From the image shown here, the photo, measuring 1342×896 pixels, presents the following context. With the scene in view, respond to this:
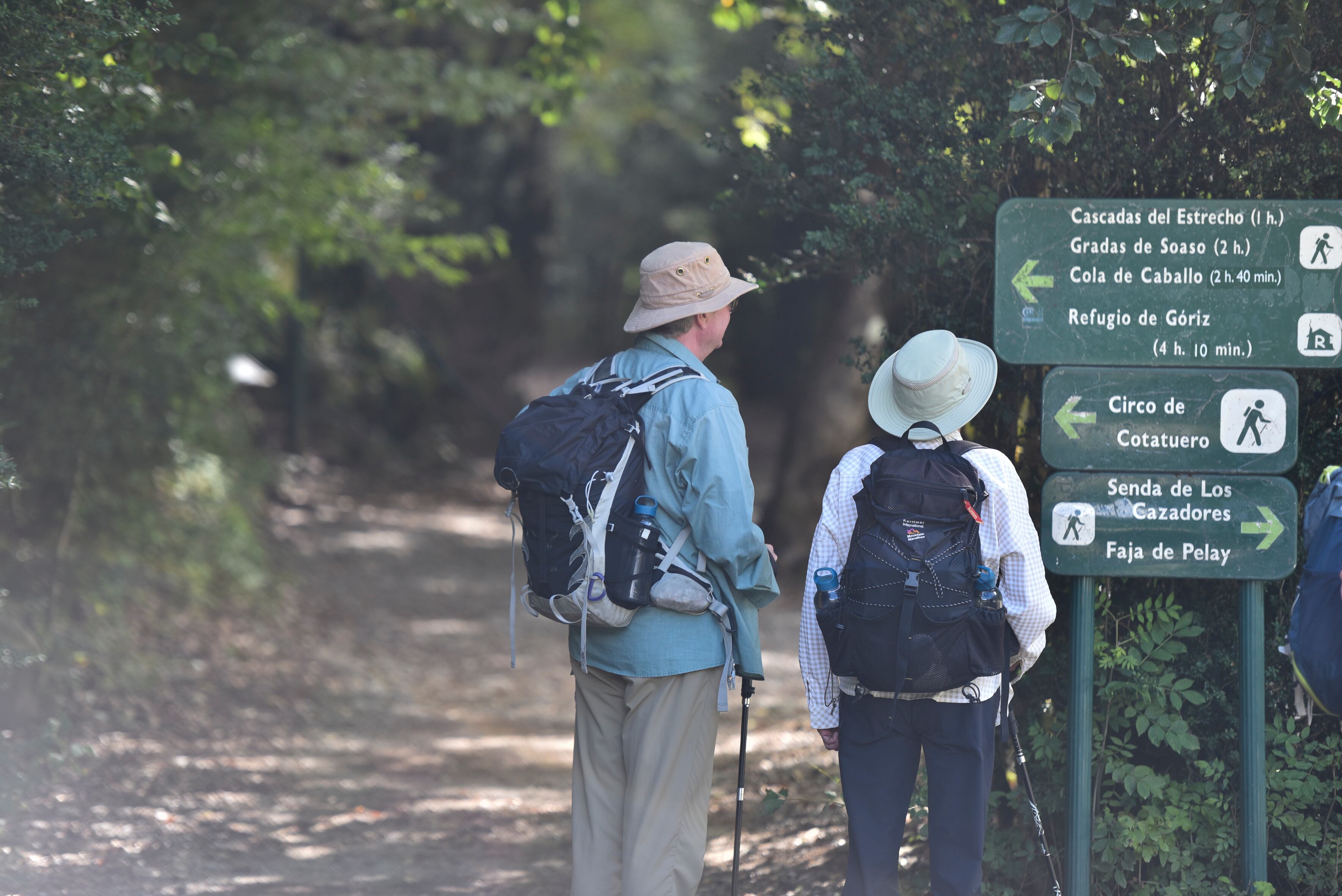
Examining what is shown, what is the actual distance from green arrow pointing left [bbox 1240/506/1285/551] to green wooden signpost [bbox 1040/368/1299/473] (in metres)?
0.13

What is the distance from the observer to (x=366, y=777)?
679 cm

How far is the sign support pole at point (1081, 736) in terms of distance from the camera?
3.80m

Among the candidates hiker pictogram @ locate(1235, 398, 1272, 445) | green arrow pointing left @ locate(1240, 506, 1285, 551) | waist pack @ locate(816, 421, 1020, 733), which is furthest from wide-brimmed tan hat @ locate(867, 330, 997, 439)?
green arrow pointing left @ locate(1240, 506, 1285, 551)

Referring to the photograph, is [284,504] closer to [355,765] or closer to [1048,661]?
[355,765]

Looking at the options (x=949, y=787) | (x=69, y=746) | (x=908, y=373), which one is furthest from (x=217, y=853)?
(x=908, y=373)

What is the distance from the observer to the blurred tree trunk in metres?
12.5

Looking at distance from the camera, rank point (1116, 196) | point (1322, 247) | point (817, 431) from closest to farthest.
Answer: point (1322, 247)
point (1116, 196)
point (817, 431)

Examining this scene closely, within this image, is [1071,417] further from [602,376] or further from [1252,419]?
[602,376]

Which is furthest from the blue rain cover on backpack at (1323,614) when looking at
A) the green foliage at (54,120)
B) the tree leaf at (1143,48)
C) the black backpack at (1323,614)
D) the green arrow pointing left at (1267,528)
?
the green foliage at (54,120)

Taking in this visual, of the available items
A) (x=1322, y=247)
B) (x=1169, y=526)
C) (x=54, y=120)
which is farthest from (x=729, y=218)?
(x=1169, y=526)

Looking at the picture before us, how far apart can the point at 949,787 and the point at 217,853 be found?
3505mm

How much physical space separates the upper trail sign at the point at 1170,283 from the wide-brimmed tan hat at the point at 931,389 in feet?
1.34

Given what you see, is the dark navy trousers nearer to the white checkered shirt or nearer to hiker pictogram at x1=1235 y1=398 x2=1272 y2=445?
the white checkered shirt

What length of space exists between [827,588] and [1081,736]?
43.3 inches
